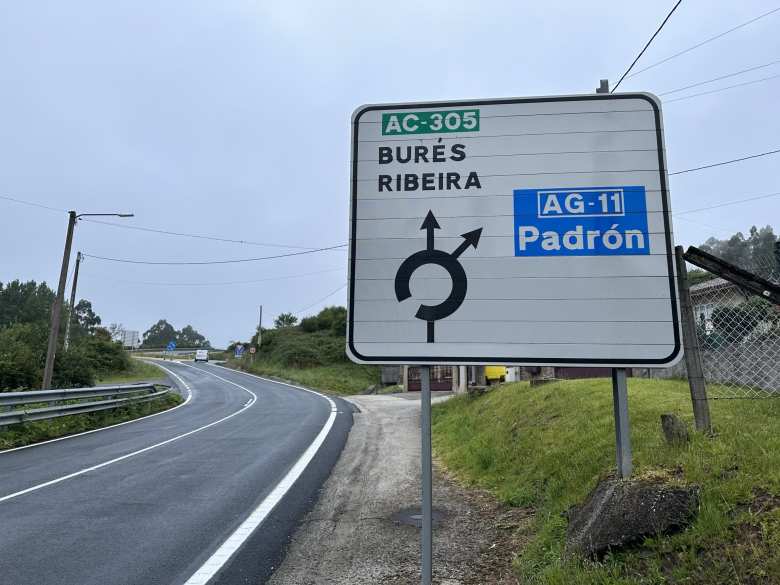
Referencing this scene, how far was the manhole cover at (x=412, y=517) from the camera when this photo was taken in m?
5.50

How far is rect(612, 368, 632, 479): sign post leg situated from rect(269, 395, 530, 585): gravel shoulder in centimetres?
136

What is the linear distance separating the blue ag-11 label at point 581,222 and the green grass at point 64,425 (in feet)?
42.7

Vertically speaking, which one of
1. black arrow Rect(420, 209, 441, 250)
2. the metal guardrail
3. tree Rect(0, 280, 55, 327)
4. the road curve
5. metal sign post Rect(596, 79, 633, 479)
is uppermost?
tree Rect(0, 280, 55, 327)

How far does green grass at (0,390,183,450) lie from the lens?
40.9 feet

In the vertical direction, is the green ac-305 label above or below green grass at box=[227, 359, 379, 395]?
above

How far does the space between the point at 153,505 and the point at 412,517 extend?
3.13m

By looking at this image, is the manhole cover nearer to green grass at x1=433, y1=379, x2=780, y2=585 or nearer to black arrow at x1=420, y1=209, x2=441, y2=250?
green grass at x1=433, y1=379, x2=780, y2=585

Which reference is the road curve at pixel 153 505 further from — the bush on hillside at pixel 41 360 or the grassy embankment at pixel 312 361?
the grassy embankment at pixel 312 361

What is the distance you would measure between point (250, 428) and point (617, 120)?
44.5ft

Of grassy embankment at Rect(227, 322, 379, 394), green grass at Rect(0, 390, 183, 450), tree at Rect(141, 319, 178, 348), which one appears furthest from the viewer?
tree at Rect(141, 319, 178, 348)

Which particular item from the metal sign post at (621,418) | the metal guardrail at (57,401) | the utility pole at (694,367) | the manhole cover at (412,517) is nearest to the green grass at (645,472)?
the utility pole at (694,367)

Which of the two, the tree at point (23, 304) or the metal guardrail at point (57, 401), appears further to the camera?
the tree at point (23, 304)

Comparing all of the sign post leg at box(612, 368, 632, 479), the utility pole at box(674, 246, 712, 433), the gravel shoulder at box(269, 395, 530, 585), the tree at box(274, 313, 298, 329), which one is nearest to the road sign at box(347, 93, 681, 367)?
the sign post leg at box(612, 368, 632, 479)

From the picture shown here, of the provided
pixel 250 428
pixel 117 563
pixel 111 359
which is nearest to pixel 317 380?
pixel 111 359
